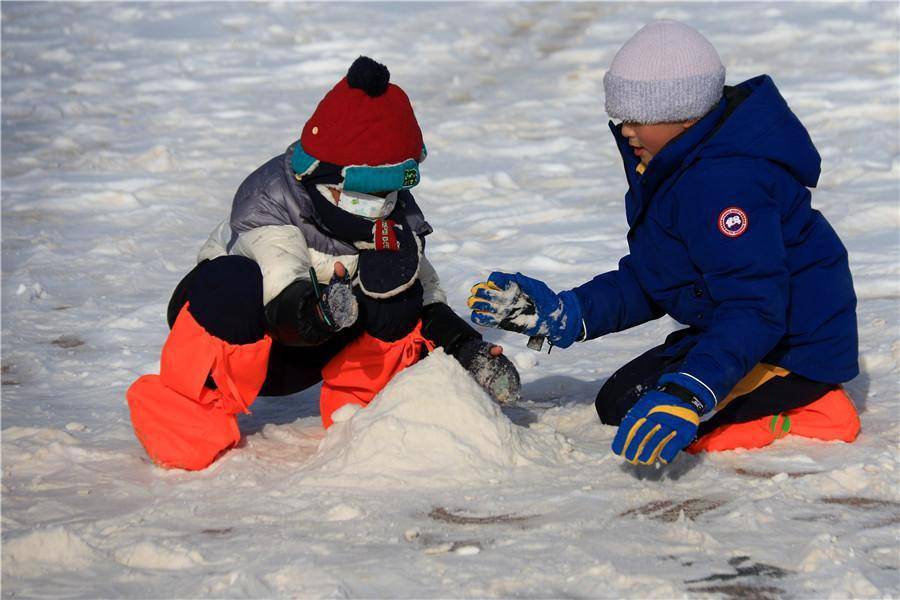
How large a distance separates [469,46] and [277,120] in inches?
99.0

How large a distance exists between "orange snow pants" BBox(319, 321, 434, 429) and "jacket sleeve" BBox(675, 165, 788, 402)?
0.85 meters

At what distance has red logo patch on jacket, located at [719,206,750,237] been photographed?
2.48m

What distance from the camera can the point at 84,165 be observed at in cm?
588

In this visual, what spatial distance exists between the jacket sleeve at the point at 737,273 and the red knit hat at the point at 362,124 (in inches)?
29.2

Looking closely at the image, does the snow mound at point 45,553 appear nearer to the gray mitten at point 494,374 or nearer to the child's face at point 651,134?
the gray mitten at point 494,374

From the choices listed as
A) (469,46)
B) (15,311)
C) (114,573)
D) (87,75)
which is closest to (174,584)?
(114,573)

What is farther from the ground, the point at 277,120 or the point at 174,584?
the point at 277,120

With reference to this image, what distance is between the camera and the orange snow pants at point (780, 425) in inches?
110

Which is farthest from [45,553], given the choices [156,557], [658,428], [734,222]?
[734,222]

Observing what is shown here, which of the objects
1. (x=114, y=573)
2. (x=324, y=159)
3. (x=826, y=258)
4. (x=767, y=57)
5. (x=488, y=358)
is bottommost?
(x=114, y=573)

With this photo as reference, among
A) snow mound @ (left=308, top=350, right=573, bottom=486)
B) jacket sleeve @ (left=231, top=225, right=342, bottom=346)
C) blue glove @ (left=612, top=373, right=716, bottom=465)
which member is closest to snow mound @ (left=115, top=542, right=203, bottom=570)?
snow mound @ (left=308, top=350, right=573, bottom=486)

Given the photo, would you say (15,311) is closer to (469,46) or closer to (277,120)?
(277,120)

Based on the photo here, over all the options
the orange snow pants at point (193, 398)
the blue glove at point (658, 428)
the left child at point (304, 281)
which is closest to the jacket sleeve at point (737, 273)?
the blue glove at point (658, 428)

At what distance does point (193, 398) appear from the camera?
2.77 m
